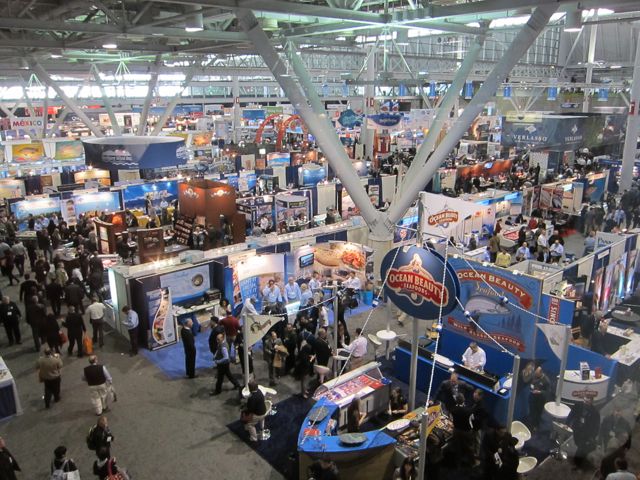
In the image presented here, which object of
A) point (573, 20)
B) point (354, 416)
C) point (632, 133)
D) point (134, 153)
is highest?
point (573, 20)

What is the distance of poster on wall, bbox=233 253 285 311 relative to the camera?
446 inches

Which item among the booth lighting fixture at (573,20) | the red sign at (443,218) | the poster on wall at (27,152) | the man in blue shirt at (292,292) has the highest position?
the booth lighting fixture at (573,20)

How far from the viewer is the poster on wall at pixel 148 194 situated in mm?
19047

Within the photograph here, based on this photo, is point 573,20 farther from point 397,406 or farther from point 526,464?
point 526,464

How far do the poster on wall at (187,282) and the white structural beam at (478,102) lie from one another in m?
4.13

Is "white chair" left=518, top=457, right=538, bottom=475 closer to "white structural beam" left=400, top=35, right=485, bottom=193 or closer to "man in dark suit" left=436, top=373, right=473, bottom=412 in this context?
"man in dark suit" left=436, top=373, right=473, bottom=412

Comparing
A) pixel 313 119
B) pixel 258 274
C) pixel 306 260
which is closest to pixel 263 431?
pixel 258 274

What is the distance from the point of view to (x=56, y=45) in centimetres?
1448

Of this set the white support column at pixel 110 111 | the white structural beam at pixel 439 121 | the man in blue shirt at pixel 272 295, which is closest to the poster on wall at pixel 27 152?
the white support column at pixel 110 111

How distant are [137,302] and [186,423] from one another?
122 inches

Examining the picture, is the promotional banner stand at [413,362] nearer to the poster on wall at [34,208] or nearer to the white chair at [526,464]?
the white chair at [526,464]

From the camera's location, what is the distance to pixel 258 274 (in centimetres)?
1161

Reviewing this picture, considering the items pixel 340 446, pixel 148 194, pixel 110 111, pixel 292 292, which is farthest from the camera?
pixel 110 111

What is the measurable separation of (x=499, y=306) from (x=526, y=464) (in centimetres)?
334
